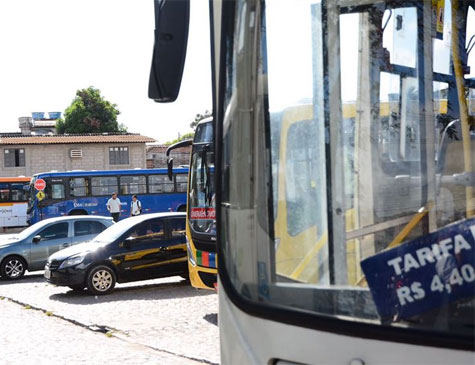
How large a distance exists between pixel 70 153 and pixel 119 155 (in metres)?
3.96

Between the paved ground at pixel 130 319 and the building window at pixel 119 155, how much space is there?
147ft

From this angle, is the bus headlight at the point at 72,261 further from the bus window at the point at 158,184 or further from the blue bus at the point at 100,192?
the bus window at the point at 158,184

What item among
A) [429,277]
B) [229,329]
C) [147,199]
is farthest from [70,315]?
[147,199]

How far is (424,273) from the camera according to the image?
2.69 meters

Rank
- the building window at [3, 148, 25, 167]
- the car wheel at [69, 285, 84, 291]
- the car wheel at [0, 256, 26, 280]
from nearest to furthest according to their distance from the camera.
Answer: the car wheel at [69, 285, 84, 291], the car wheel at [0, 256, 26, 280], the building window at [3, 148, 25, 167]

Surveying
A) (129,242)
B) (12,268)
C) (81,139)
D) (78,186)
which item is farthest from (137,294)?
(81,139)

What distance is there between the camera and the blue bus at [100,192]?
3241cm

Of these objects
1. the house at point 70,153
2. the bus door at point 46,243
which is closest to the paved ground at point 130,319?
the bus door at point 46,243

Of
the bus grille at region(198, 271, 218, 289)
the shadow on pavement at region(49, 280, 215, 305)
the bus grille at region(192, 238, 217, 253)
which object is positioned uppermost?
the bus grille at region(192, 238, 217, 253)

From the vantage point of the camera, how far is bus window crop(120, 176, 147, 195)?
3397 cm

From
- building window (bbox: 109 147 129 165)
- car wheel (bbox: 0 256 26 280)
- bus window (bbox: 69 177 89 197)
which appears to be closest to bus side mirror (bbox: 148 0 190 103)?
car wheel (bbox: 0 256 26 280)

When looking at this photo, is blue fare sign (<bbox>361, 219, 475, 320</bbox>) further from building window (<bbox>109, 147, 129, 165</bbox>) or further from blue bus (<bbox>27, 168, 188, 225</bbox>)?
building window (<bbox>109, 147, 129, 165</bbox>)

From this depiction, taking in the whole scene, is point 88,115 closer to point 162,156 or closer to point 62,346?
point 162,156

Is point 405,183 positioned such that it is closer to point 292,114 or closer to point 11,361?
point 292,114
